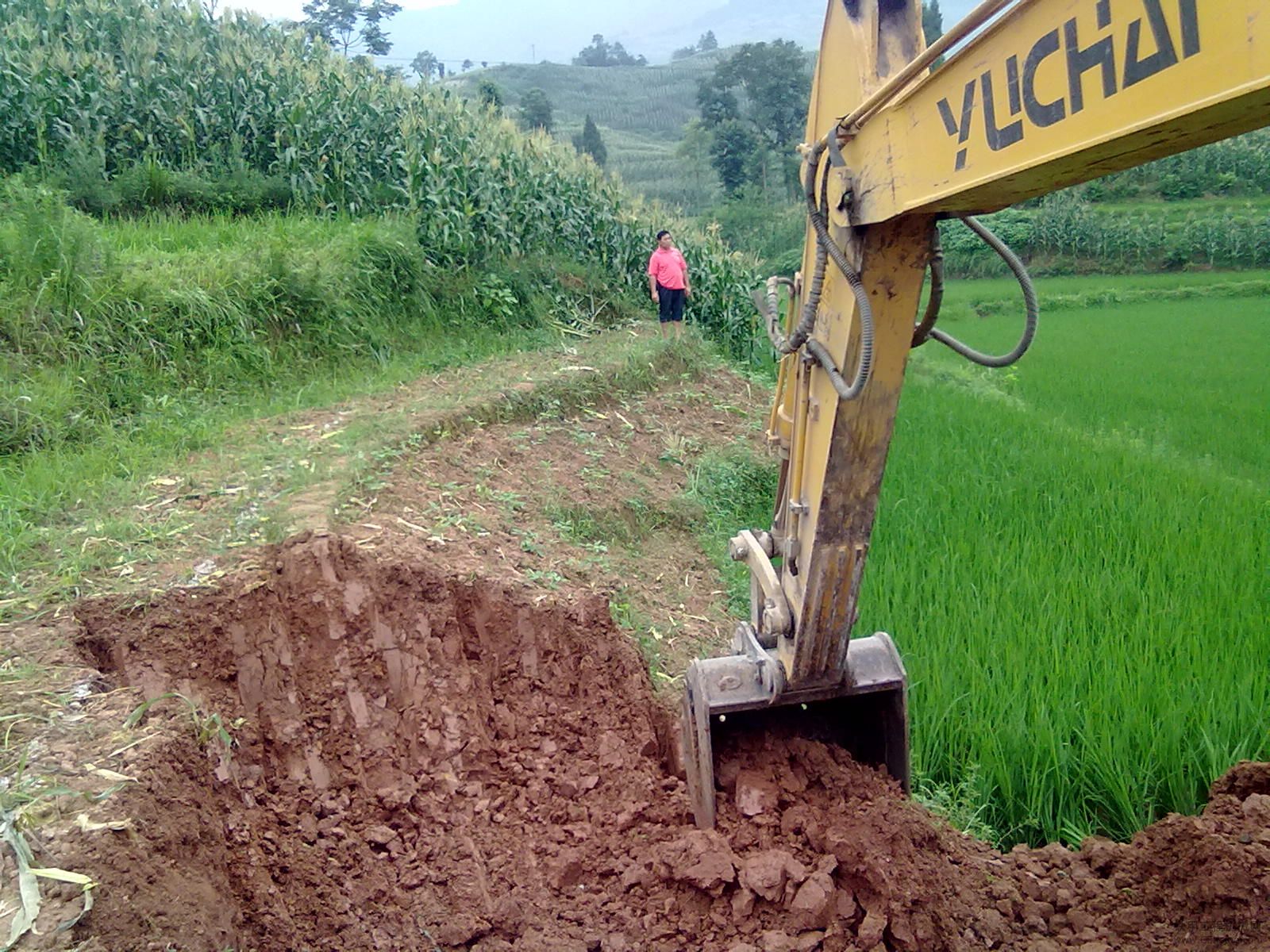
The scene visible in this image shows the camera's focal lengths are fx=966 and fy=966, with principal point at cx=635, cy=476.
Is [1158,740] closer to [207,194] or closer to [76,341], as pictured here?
[76,341]

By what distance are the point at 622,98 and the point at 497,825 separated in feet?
206

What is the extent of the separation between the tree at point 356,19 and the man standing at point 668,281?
3106cm

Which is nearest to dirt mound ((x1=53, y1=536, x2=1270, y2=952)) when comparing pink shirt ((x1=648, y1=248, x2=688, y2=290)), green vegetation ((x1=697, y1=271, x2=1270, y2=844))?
green vegetation ((x1=697, y1=271, x2=1270, y2=844))

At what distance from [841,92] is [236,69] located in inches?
384

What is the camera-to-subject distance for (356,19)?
42406mm

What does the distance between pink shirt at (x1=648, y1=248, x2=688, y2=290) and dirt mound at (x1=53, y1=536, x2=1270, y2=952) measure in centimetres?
640

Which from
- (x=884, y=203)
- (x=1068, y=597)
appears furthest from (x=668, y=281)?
(x=884, y=203)

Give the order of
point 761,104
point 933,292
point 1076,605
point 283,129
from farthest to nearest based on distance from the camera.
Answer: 1. point 761,104
2. point 283,129
3. point 1076,605
4. point 933,292

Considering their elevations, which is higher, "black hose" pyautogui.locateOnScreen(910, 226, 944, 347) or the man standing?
the man standing

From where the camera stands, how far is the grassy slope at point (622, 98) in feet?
157

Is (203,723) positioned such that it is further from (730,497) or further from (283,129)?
(283,129)

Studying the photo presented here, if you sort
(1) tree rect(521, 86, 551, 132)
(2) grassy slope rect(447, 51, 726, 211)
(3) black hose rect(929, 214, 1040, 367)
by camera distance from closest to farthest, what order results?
(3) black hose rect(929, 214, 1040, 367) → (1) tree rect(521, 86, 551, 132) → (2) grassy slope rect(447, 51, 726, 211)

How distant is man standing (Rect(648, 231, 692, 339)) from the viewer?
396 inches

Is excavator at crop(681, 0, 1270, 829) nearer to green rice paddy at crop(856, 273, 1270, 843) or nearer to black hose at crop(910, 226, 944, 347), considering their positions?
black hose at crop(910, 226, 944, 347)
